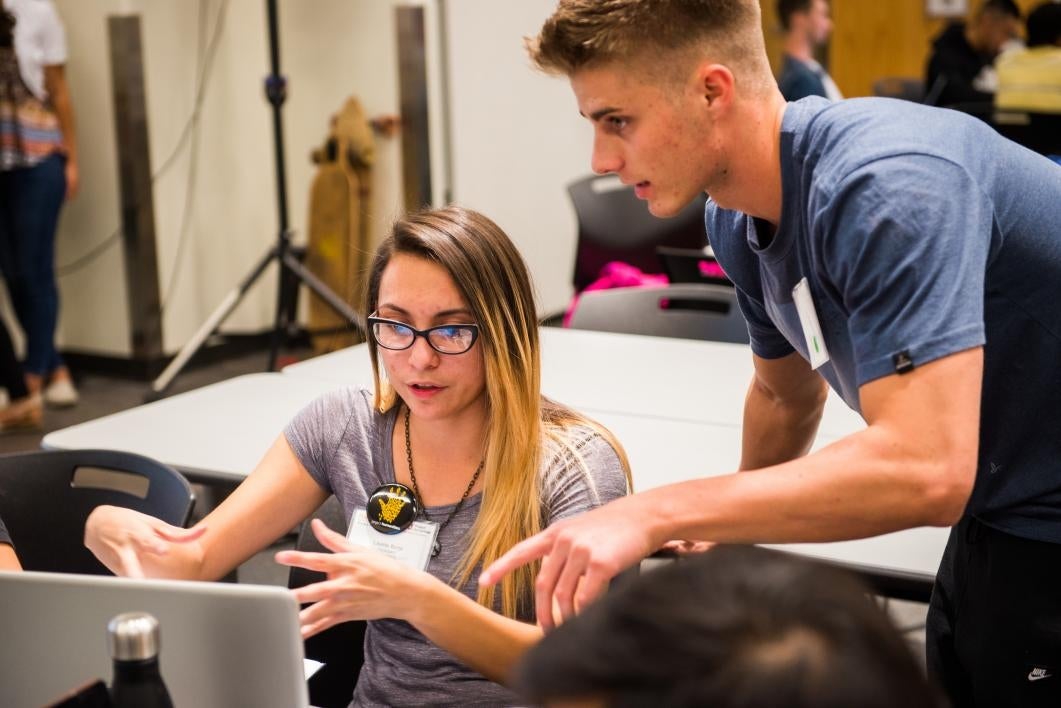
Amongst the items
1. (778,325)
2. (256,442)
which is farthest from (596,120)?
(256,442)

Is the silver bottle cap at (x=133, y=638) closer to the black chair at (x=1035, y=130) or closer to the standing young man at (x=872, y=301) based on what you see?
the standing young man at (x=872, y=301)

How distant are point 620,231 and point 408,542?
2955 mm

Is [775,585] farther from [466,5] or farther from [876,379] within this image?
[466,5]

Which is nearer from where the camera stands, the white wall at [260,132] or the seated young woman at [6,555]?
the seated young woman at [6,555]

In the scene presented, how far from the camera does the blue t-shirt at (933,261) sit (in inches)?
43.7

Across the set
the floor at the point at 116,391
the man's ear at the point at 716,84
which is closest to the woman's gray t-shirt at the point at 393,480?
the man's ear at the point at 716,84

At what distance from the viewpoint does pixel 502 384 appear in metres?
1.65

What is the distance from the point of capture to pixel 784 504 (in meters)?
1.10

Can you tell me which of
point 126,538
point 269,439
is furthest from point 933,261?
point 269,439

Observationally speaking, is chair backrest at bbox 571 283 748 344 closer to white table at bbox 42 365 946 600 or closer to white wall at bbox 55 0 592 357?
white table at bbox 42 365 946 600

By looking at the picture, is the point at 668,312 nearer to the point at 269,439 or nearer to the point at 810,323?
the point at 269,439

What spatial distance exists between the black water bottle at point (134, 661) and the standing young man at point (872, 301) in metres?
0.34

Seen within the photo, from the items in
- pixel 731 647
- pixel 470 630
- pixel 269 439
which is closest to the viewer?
pixel 731 647

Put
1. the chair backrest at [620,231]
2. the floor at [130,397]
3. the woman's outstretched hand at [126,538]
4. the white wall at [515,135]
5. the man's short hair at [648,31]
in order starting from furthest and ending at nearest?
the white wall at [515,135] < the chair backrest at [620,231] < the floor at [130,397] < the woman's outstretched hand at [126,538] < the man's short hair at [648,31]
